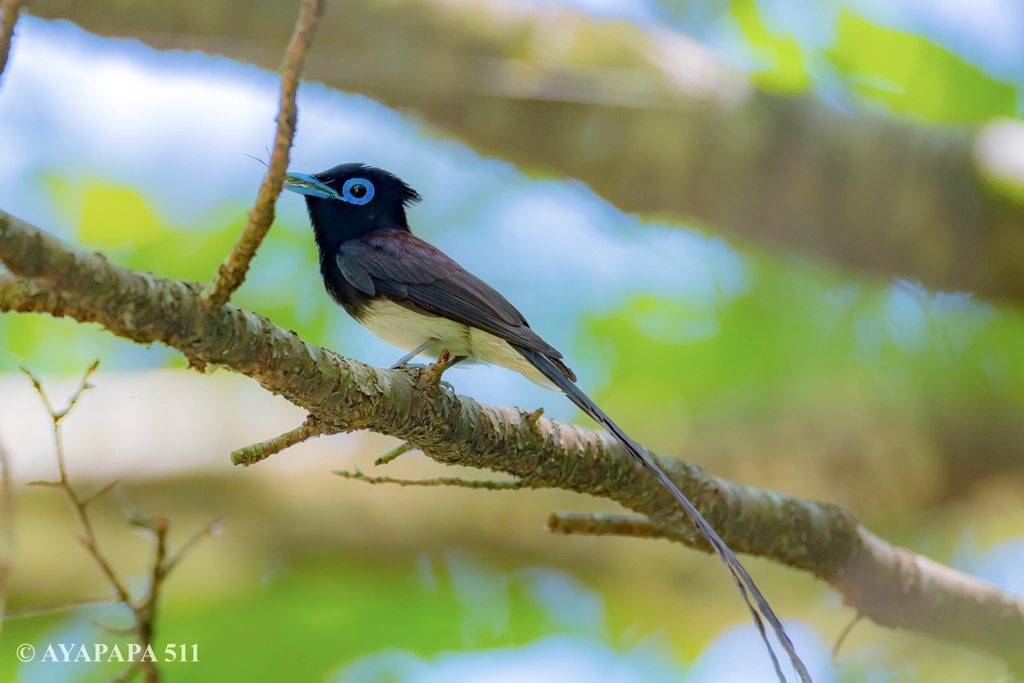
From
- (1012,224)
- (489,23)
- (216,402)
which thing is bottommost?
(216,402)

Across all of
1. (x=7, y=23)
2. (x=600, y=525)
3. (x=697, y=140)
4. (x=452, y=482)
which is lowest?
(x=600, y=525)

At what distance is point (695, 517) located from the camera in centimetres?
266

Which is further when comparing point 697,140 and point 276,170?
point 697,140

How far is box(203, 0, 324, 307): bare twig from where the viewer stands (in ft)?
5.51

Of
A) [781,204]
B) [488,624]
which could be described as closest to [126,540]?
[488,624]

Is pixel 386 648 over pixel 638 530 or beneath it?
beneath

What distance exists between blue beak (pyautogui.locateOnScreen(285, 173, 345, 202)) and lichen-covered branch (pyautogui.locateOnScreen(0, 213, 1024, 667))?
Result: 1.63m

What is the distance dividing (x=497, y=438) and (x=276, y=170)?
1461 mm

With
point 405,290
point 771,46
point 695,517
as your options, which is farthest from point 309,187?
point 771,46

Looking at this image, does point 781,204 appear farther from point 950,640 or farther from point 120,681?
point 120,681

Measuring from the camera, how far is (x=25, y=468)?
5.46 m

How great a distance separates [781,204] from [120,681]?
5.19 metres

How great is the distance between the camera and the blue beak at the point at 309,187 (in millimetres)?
4160

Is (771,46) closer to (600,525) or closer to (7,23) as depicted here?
(600,525)
